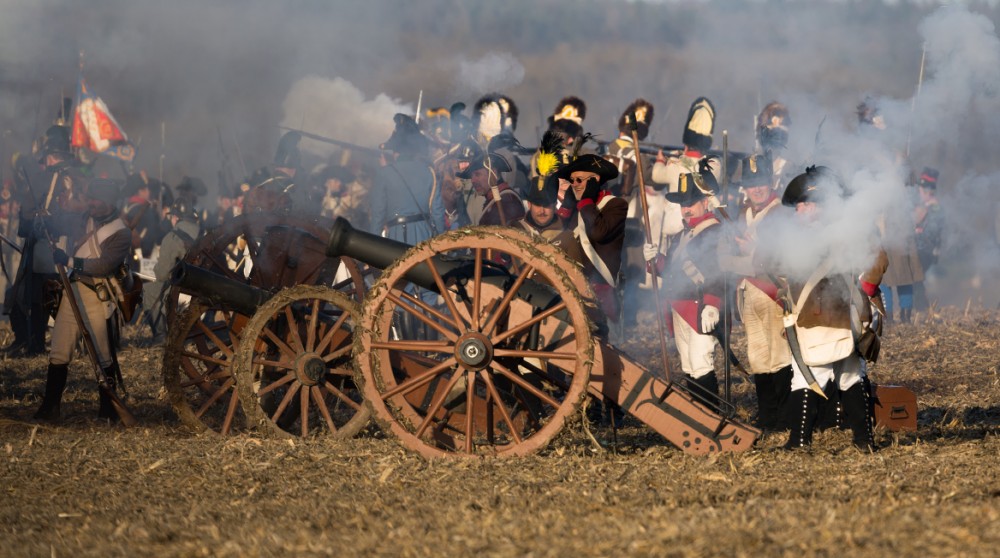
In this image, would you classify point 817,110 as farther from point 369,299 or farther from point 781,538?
point 781,538

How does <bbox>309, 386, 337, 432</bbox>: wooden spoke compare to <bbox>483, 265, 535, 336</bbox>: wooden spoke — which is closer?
<bbox>483, 265, 535, 336</bbox>: wooden spoke

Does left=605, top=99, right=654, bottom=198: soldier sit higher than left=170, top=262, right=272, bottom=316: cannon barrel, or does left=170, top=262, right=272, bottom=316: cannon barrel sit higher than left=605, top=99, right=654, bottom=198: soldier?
left=605, top=99, right=654, bottom=198: soldier

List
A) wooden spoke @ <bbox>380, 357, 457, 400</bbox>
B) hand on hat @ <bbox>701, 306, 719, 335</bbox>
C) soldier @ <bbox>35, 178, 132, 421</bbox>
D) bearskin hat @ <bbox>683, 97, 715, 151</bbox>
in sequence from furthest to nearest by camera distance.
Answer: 1. bearskin hat @ <bbox>683, 97, 715, 151</bbox>
2. soldier @ <bbox>35, 178, 132, 421</bbox>
3. hand on hat @ <bbox>701, 306, 719, 335</bbox>
4. wooden spoke @ <bbox>380, 357, 457, 400</bbox>

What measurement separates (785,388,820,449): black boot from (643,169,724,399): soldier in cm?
115

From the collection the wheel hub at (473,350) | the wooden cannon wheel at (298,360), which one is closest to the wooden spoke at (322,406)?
the wooden cannon wheel at (298,360)

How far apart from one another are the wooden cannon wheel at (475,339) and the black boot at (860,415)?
1.61 m

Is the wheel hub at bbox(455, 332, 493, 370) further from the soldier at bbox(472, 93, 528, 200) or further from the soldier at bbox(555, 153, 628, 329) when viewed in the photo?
the soldier at bbox(472, 93, 528, 200)

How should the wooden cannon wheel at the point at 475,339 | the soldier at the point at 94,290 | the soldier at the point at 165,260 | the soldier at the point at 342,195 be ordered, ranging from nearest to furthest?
the wooden cannon wheel at the point at 475,339 < the soldier at the point at 94,290 < the soldier at the point at 165,260 < the soldier at the point at 342,195

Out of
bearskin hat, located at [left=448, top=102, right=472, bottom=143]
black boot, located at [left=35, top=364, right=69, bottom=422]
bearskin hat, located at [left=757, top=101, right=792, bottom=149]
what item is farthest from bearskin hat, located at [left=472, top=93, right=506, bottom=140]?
black boot, located at [left=35, top=364, right=69, bottom=422]

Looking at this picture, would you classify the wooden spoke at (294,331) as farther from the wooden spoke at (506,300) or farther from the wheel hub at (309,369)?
the wooden spoke at (506,300)

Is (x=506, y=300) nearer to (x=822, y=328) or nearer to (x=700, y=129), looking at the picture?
(x=822, y=328)

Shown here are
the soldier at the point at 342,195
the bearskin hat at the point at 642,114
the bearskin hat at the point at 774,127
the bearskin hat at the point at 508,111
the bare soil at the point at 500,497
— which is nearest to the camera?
the bare soil at the point at 500,497

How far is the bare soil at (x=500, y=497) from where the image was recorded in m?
4.33

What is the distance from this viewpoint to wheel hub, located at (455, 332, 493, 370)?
6086 millimetres
